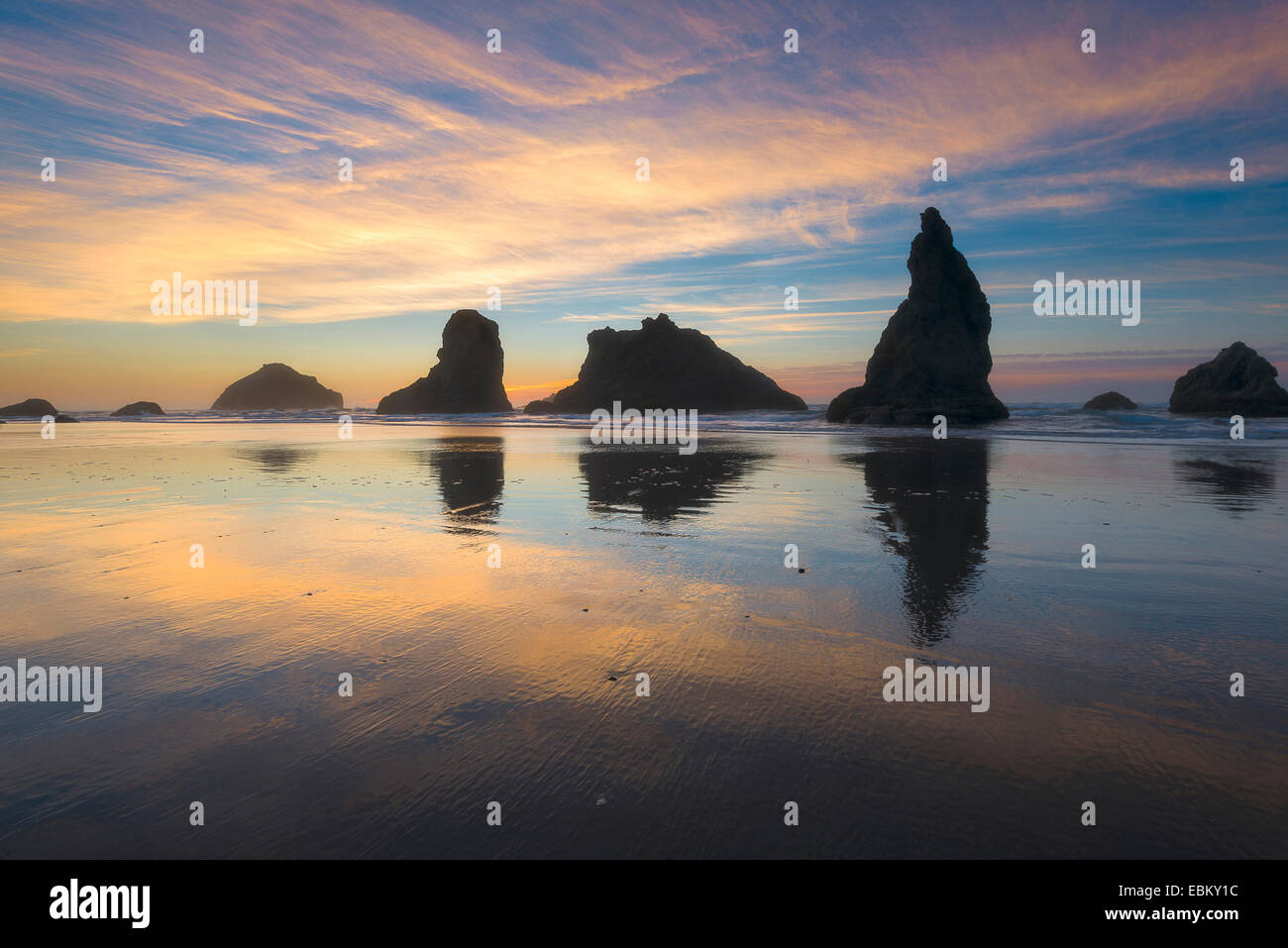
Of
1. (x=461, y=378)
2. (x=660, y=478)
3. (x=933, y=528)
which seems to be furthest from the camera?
(x=461, y=378)

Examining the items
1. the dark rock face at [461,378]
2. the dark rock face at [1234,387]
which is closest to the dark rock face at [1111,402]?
the dark rock face at [1234,387]

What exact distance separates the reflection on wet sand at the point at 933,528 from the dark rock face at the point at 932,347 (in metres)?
41.2

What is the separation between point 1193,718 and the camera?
12.2ft

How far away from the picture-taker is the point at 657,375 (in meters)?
156

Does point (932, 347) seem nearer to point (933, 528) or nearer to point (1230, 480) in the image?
point (1230, 480)

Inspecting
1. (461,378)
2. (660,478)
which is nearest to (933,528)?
(660,478)

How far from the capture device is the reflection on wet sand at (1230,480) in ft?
39.1

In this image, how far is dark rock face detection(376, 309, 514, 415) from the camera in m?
165

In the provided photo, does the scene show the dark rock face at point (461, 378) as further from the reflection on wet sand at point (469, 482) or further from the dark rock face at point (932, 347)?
the reflection on wet sand at point (469, 482)

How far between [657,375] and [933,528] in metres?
148

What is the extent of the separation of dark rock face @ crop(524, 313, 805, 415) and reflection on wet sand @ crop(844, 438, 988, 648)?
13364 cm

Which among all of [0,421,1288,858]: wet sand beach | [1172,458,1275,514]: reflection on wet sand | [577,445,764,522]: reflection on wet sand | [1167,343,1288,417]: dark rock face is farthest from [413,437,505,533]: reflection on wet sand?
[1167,343,1288,417]: dark rock face
